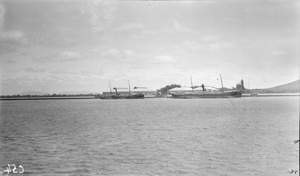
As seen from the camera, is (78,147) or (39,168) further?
(78,147)

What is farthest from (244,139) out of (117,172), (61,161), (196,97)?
(196,97)

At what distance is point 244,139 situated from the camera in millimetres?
23891

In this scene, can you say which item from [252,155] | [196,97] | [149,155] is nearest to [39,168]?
[149,155]

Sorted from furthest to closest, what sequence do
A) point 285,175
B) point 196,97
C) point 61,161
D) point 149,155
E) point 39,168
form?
point 196,97 → point 149,155 → point 61,161 → point 39,168 → point 285,175

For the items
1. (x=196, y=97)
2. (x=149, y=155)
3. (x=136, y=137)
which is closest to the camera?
(x=149, y=155)

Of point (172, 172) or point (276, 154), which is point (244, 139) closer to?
point (276, 154)

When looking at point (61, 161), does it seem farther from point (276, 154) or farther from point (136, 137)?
point (276, 154)

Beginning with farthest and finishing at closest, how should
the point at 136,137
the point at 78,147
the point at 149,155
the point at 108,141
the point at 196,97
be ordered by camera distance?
the point at 196,97 → the point at 136,137 → the point at 108,141 → the point at 78,147 → the point at 149,155

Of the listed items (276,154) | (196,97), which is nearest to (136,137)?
(276,154)

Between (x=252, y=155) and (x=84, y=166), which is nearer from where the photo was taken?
(x=84, y=166)

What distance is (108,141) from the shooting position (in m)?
23.8

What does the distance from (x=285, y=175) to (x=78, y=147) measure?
47.1 ft

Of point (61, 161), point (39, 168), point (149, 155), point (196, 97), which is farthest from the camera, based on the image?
point (196, 97)

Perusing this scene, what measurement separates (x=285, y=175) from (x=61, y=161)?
12.7 metres
